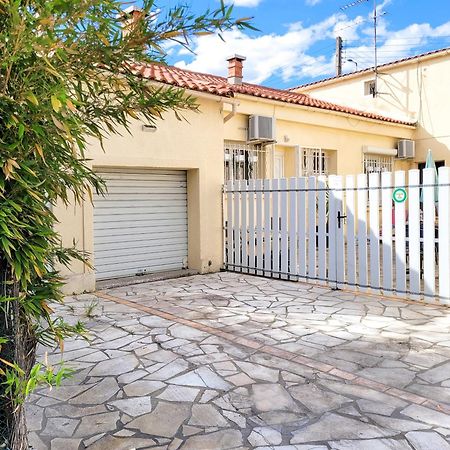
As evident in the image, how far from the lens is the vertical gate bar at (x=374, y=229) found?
8.02m

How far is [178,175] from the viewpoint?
10.9m

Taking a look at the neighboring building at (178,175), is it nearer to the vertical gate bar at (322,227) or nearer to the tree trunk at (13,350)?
the vertical gate bar at (322,227)

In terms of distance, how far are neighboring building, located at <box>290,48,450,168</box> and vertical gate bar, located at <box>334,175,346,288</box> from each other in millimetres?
10608

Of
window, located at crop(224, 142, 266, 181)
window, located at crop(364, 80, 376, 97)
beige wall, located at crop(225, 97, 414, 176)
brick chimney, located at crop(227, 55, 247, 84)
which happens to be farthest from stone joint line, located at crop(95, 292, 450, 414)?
window, located at crop(364, 80, 376, 97)

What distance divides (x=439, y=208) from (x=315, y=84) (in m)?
15.5

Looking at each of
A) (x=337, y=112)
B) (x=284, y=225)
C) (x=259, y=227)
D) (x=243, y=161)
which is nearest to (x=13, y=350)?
(x=284, y=225)

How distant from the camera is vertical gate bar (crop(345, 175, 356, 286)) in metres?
8.40

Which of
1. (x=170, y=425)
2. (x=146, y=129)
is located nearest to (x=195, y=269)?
(x=146, y=129)

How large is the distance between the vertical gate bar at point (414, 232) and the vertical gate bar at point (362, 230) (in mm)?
800

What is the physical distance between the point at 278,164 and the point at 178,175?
4.18 metres

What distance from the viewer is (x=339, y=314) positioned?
6988mm

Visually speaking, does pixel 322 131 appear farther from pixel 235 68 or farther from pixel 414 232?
pixel 414 232

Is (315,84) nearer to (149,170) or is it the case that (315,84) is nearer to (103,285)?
(149,170)

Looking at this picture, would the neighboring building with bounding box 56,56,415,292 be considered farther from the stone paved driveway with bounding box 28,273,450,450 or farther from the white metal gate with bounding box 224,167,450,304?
the stone paved driveway with bounding box 28,273,450,450
